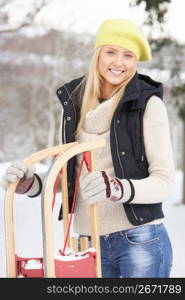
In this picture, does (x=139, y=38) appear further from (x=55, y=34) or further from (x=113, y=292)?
(x=55, y=34)

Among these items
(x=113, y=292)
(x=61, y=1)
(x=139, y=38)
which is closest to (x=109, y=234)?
(x=113, y=292)

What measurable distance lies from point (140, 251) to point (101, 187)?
0.32 m

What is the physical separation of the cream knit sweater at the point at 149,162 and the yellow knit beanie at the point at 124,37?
17 centimetres

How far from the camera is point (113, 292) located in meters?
1.38

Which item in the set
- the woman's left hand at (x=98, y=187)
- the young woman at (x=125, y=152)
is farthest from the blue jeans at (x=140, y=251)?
the woman's left hand at (x=98, y=187)

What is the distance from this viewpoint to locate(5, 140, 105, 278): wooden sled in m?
1.26

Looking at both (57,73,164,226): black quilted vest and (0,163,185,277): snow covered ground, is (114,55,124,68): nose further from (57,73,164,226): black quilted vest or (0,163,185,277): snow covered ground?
(0,163,185,277): snow covered ground

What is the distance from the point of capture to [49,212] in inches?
49.5

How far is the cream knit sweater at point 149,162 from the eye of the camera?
1.41 metres

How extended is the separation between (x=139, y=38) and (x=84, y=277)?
694 millimetres

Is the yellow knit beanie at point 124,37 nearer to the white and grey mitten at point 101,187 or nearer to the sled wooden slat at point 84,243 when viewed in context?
the white and grey mitten at point 101,187

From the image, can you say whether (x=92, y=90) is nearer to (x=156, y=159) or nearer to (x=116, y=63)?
(x=116, y=63)

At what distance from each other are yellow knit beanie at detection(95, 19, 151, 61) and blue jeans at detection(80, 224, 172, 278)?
1.69ft

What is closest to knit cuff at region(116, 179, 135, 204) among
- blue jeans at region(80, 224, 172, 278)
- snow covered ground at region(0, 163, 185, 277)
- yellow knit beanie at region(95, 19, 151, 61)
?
blue jeans at region(80, 224, 172, 278)
